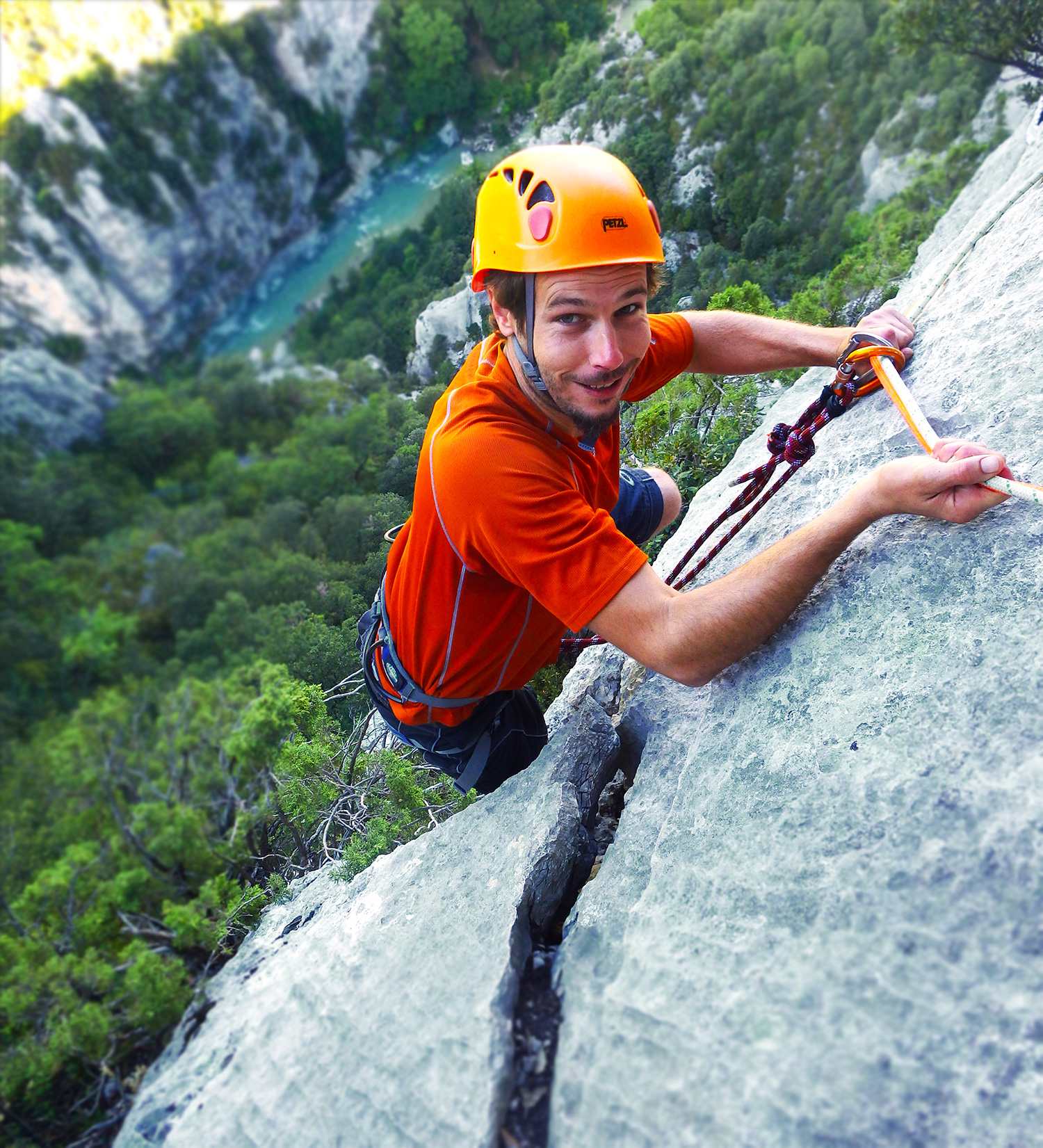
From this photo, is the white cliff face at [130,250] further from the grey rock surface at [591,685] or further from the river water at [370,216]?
the grey rock surface at [591,685]

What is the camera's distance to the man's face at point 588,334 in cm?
196

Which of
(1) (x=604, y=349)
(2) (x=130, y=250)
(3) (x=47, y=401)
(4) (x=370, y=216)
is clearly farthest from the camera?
(2) (x=130, y=250)

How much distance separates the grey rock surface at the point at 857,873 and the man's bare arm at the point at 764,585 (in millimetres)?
152

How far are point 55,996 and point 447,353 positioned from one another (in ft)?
13.8

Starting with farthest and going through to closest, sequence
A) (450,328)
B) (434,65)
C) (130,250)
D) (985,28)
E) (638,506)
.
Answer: (130,250) < (434,65) < (985,28) < (450,328) < (638,506)

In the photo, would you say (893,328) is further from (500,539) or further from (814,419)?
(500,539)

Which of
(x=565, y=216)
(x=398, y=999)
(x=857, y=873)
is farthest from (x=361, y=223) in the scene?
(x=857, y=873)

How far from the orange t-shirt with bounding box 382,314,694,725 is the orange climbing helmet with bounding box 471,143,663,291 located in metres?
0.35

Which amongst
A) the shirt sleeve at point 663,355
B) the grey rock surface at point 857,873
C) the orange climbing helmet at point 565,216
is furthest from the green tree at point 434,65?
the grey rock surface at point 857,873

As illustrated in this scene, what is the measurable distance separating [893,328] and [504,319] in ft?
4.88

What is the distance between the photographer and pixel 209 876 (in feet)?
13.6

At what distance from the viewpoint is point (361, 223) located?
564 cm

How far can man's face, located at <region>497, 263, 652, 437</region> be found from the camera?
6.44 ft

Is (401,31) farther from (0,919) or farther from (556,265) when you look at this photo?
(0,919)
